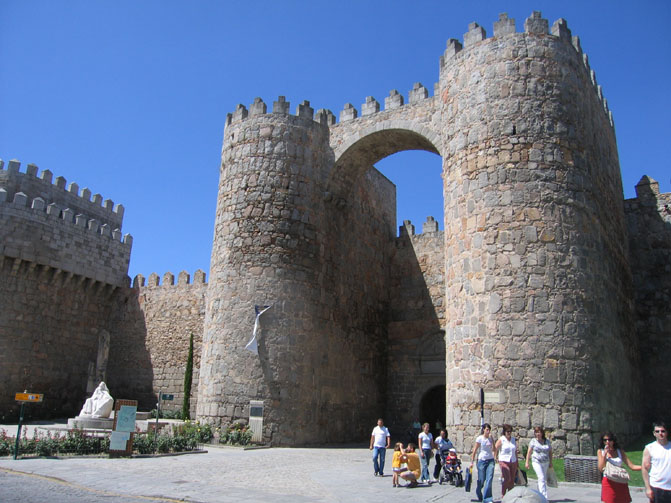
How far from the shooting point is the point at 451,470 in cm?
941

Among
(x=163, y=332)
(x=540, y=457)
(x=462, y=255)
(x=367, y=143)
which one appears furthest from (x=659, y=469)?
(x=163, y=332)

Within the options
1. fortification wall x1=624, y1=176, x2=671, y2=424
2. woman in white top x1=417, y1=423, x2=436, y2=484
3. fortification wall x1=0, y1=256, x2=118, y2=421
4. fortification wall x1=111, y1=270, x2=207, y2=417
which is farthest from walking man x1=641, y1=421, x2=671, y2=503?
fortification wall x1=0, y1=256, x2=118, y2=421

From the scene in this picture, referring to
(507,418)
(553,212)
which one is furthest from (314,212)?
(507,418)

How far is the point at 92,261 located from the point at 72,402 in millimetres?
5831

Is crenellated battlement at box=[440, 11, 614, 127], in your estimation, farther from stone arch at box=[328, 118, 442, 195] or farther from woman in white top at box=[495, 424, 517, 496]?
woman in white top at box=[495, 424, 517, 496]

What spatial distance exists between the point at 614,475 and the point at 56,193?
2423 centimetres

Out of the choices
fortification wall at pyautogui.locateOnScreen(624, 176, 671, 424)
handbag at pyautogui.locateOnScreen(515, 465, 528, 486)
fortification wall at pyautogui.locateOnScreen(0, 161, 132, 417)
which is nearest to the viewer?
handbag at pyautogui.locateOnScreen(515, 465, 528, 486)

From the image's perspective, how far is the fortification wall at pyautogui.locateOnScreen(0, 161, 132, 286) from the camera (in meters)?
21.9

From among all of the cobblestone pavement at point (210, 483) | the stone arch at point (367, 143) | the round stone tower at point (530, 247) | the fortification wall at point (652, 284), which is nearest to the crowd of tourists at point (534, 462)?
the cobblestone pavement at point (210, 483)

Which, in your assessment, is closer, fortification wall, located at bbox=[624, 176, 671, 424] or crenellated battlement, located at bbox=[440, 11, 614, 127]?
crenellated battlement, located at bbox=[440, 11, 614, 127]

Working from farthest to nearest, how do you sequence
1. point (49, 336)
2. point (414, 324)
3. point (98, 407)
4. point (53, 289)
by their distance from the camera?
point (53, 289) → point (49, 336) → point (414, 324) → point (98, 407)

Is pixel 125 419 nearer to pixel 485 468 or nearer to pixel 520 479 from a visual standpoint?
pixel 485 468

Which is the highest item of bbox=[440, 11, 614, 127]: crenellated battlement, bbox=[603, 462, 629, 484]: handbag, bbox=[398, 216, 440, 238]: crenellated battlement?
bbox=[440, 11, 614, 127]: crenellated battlement

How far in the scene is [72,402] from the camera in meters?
23.1
